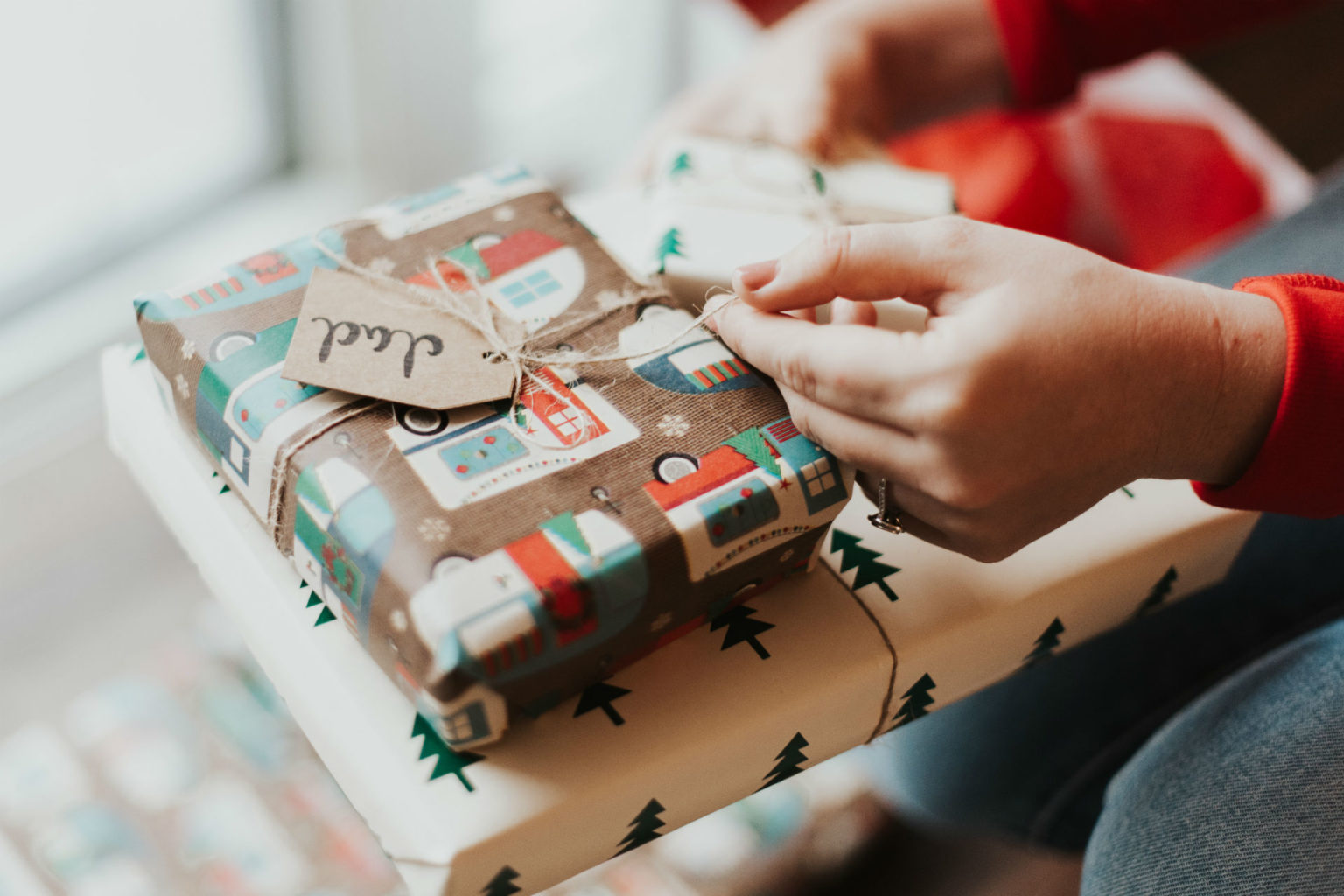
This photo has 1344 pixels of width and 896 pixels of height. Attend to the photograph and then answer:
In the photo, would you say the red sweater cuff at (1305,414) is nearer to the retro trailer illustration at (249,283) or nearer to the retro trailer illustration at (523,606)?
the retro trailer illustration at (523,606)

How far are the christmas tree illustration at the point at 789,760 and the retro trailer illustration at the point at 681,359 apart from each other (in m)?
0.15

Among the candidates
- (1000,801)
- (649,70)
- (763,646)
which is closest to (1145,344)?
(763,646)

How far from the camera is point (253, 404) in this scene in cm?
43

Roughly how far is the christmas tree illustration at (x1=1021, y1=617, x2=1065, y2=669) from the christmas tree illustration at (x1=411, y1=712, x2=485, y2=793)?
0.27 meters

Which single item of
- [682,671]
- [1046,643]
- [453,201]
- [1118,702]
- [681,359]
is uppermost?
[453,201]

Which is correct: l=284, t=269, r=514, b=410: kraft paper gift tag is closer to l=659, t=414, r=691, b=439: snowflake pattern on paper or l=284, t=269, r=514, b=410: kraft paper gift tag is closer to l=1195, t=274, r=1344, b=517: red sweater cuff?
l=659, t=414, r=691, b=439: snowflake pattern on paper

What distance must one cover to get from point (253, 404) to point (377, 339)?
6 centimetres

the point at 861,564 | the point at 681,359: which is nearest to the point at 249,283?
the point at 681,359

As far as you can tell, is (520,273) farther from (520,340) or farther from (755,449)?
(755,449)

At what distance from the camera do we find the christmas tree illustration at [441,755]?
403 millimetres

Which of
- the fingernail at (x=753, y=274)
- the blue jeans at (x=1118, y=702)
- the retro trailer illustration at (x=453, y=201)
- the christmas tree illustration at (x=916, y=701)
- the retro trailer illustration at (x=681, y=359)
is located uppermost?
the retro trailer illustration at (x=453, y=201)

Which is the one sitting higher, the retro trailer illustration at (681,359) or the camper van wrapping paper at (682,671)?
the retro trailer illustration at (681,359)

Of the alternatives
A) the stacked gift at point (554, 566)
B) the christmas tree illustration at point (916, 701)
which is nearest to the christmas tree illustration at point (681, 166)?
the stacked gift at point (554, 566)

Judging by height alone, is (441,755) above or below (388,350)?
below
